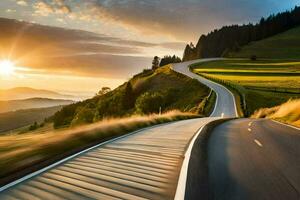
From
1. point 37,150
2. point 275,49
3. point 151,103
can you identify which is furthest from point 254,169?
point 275,49

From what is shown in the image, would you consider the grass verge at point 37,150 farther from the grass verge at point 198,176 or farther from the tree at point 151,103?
the tree at point 151,103

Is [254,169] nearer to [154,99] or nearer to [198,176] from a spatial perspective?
[198,176]

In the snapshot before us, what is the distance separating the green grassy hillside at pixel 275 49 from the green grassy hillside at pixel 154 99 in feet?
232

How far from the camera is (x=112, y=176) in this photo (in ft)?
26.0

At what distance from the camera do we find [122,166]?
904 centimetres

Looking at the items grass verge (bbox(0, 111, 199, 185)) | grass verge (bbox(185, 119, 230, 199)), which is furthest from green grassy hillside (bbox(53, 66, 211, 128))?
grass verge (bbox(185, 119, 230, 199))

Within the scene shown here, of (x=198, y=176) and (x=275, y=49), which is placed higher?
(x=275, y=49)

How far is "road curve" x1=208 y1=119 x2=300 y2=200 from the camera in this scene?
7594 millimetres

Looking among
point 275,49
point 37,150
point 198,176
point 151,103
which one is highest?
point 275,49

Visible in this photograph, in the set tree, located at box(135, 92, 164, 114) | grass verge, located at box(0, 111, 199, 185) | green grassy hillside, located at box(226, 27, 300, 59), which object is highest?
green grassy hillside, located at box(226, 27, 300, 59)

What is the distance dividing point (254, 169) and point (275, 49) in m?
176

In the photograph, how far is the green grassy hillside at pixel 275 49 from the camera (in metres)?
166

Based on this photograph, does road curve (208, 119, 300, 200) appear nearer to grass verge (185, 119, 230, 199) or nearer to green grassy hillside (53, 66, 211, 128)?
grass verge (185, 119, 230, 199)

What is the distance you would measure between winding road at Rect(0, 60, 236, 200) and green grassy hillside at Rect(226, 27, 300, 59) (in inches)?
6180
